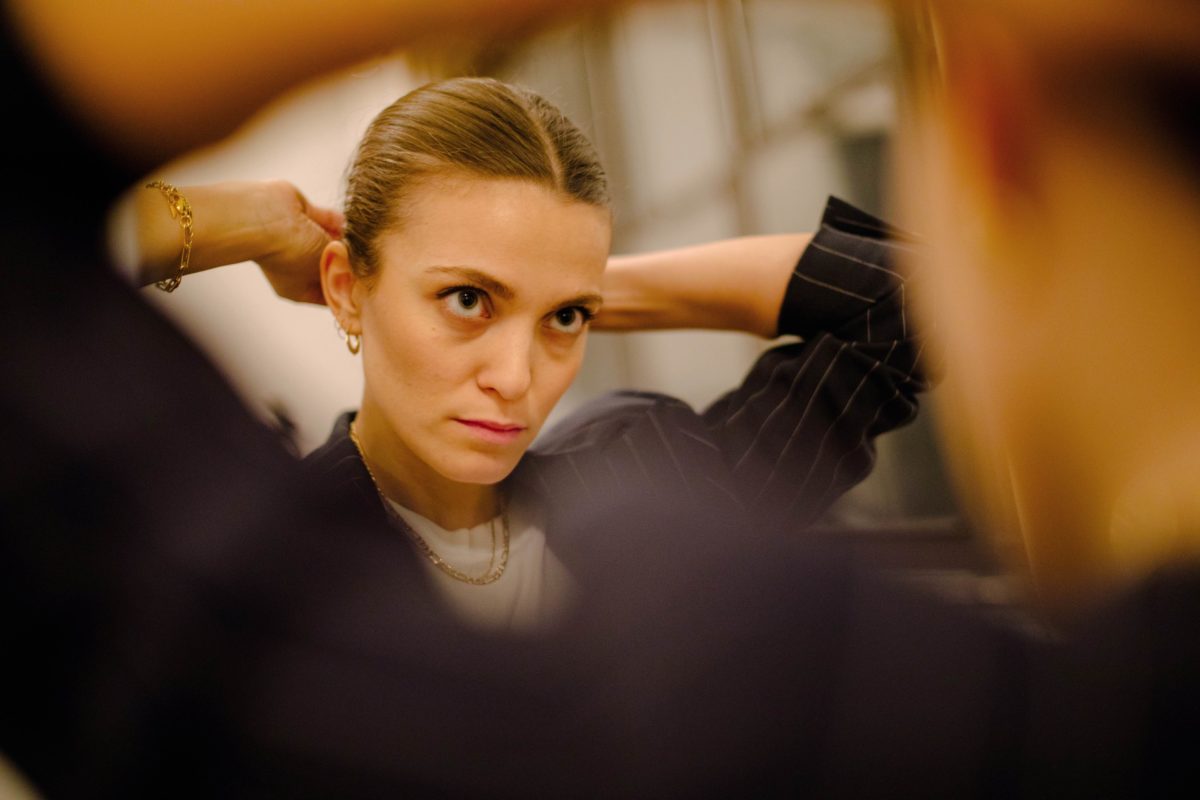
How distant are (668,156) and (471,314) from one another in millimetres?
198

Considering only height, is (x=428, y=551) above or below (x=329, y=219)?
below

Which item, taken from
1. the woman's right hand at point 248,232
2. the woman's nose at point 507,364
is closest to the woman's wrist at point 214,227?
the woman's right hand at point 248,232

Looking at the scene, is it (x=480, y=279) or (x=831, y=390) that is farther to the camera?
(x=831, y=390)

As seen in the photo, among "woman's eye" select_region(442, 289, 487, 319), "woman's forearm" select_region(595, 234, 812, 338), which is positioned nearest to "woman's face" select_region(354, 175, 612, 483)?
"woman's eye" select_region(442, 289, 487, 319)

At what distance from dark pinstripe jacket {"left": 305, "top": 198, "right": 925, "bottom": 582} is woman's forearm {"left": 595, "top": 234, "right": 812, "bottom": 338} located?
0.04 ft

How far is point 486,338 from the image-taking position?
0.36 metres

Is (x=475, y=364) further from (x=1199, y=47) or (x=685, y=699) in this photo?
(x=1199, y=47)

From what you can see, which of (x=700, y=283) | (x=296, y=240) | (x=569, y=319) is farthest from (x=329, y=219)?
(x=700, y=283)

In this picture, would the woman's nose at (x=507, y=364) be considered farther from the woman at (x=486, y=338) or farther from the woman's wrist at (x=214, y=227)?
the woman's wrist at (x=214, y=227)

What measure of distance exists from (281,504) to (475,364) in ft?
0.35

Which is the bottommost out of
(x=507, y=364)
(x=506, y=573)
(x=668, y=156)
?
(x=506, y=573)

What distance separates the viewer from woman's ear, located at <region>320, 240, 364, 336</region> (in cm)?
38

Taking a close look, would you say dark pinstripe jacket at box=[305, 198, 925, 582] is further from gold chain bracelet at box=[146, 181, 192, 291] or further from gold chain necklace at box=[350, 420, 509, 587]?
gold chain bracelet at box=[146, 181, 192, 291]

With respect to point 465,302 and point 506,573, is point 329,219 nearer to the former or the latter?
point 465,302
